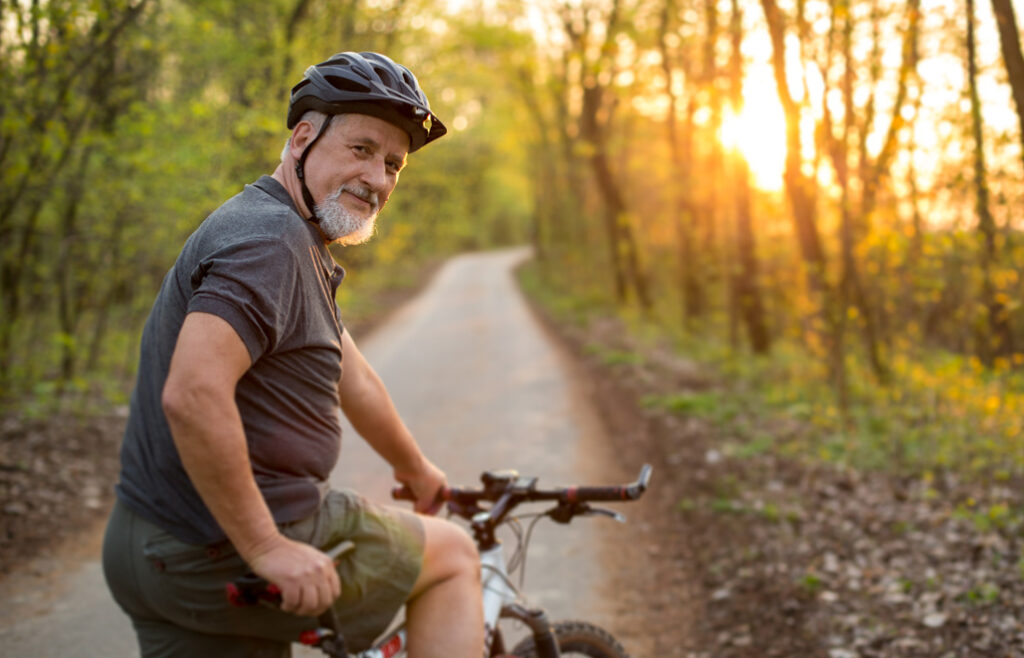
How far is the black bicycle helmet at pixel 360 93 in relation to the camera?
6.54 feet

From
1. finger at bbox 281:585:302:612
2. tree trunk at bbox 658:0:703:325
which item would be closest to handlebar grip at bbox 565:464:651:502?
finger at bbox 281:585:302:612

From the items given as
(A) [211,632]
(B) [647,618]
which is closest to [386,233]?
(B) [647,618]

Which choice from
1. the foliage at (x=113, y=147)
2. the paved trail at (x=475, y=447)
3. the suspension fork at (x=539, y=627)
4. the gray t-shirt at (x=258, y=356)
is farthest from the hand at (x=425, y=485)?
the foliage at (x=113, y=147)

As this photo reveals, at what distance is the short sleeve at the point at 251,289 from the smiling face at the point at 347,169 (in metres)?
0.28

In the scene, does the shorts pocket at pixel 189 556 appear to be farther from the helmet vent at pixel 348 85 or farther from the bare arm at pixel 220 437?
the helmet vent at pixel 348 85

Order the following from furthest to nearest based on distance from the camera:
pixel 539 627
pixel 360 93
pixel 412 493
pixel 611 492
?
1. pixel 412 493
2. pixel 539 627
3. pixel 611 492
4. pixel 360 93

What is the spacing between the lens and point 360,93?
198 centimetres

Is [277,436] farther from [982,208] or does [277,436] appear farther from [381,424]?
[982,208]

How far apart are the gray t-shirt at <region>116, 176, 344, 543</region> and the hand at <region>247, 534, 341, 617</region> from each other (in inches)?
5.7

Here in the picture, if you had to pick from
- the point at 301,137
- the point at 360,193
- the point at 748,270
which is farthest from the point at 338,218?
the point at 748,270

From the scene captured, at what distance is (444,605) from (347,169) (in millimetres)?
1190

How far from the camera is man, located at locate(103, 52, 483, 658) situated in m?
1.69

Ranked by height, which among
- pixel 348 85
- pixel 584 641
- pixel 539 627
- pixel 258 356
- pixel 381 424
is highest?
pixel 348 85

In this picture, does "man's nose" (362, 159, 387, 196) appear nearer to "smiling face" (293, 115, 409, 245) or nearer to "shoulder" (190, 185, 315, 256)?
"smiling face" (293, 115, 409, 245)
